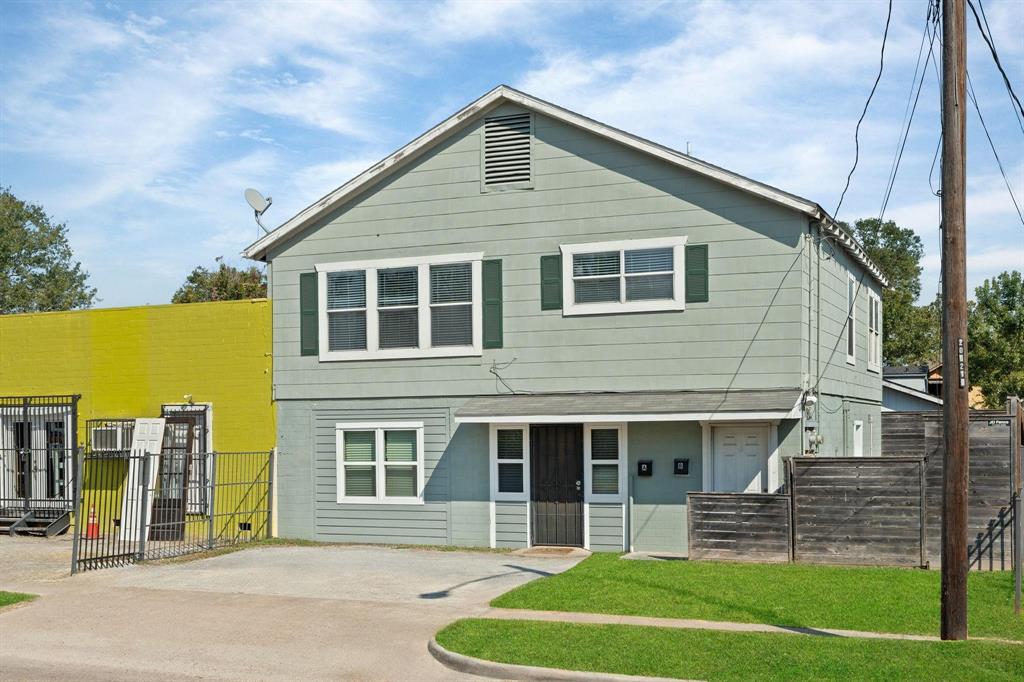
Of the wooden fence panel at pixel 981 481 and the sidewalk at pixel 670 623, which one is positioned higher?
the wooden fence panel at pixel 981 481

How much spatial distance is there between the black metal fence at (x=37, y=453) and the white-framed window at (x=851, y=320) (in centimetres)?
1560

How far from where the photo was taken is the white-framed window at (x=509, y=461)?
18250 millimetres

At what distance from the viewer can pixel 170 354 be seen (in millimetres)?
20828

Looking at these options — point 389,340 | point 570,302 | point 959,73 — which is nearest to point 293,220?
point 389,340

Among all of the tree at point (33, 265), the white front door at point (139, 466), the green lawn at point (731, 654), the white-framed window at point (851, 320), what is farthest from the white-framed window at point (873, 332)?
the tree at point (33, 265)

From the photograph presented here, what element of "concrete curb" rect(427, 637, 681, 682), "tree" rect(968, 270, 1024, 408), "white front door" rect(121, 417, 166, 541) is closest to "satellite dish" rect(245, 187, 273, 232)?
"white front door" rect(121, 417, 166, 541)

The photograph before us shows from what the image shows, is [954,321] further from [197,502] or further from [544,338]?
[197,502]

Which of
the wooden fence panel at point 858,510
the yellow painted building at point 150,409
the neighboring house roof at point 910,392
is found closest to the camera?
the wooden fence panel at point 858,510

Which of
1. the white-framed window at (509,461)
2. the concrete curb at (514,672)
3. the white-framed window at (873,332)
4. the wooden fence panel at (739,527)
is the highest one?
the white-framed window at (873,332)

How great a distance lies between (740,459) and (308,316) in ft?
27.7

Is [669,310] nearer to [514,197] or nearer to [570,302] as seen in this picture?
[570,302]

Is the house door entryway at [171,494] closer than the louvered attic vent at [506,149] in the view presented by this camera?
No

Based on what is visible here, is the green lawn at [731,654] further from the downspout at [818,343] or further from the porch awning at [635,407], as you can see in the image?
the downspout at [818,343]

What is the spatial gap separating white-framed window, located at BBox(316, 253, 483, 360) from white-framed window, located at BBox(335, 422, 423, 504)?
1.37 metres
